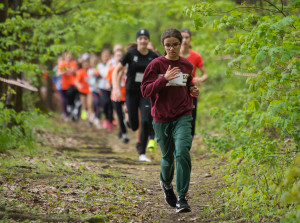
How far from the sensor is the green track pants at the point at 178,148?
506 cm

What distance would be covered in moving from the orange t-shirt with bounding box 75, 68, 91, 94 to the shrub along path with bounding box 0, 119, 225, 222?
26.9ft

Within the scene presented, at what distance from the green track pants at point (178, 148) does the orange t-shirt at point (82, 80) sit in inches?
488

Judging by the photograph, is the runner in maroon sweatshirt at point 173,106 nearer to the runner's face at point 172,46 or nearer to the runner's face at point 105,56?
the runner's face at point 172,46

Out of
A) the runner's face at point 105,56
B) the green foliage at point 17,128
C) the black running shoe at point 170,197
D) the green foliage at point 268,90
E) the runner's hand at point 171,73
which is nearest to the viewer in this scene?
the green foliage at point 268,90

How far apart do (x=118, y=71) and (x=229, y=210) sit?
4582 mm

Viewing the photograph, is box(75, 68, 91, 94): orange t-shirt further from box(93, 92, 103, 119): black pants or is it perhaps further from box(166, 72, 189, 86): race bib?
box(166, 72, 189, 86): race bib

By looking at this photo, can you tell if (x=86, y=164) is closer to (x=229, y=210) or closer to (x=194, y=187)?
(x=194, y=187)

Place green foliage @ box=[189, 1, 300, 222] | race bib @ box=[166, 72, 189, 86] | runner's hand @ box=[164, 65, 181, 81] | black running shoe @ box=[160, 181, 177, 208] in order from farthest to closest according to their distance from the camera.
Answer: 1. black running shoe @ box=[160, 181, 177, 208]
2. race bib @ box=[166, 72, 189, 86]
3. runner's hand @ box=[164, 65, 181, 81]
4. green foliage @ box=[189, 1, 300, 222]

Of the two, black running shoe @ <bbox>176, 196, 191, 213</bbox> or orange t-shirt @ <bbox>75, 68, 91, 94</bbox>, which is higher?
orange t-shirt @ <bbox>75, 68, 91, 94</bbox>

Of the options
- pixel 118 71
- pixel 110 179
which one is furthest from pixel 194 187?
pixel 118 71

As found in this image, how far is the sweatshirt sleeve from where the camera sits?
16.6 feet

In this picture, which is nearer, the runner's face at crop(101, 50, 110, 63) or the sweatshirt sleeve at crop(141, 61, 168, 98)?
the sweatshirt sleeve at crop(141, 61, 168, 98)

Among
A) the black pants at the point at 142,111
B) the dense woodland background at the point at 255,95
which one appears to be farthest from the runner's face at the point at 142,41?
the dense woodland background at the point at 255,95

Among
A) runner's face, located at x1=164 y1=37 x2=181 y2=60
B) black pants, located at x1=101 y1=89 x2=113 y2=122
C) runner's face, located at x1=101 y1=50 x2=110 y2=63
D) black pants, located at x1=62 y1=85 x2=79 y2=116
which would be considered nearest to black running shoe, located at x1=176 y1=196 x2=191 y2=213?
runner's face, located at x1=164 y1=37 x2=181 y2=60
